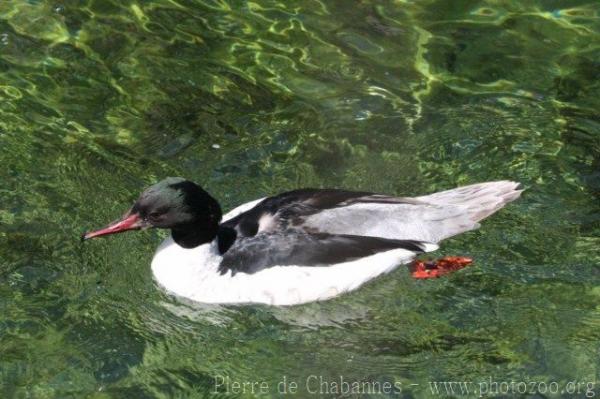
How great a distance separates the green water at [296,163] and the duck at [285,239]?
0.19m

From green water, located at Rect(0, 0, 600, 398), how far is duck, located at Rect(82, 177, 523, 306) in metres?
0.19

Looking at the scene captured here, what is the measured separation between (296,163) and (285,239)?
1.55 m

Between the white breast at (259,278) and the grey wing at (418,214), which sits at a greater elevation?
the grey wing at (418,214)

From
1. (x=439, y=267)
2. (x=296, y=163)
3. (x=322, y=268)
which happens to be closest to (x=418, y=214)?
(x=439, y=267)

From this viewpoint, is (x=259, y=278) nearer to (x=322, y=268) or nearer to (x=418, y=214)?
(x=322, y=268)

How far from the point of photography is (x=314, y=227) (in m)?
7.80

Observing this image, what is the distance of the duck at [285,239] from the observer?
25.1 ft

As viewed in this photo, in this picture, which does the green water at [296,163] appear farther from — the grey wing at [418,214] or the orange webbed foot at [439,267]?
the grey wing at [418,214]

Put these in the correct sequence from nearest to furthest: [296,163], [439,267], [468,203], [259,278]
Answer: [259,278]
[439,267]
[468,203]
[296,163]

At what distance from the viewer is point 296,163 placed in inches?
360

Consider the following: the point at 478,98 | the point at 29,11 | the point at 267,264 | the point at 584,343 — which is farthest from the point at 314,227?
the point at 29,11

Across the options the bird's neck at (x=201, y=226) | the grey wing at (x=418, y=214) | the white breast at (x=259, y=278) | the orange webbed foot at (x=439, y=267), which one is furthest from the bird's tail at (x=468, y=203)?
the bird's neck at (x=201, y=226)

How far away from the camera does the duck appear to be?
7660mm

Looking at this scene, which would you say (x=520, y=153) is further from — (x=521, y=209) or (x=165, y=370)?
(x=165, y=370)
